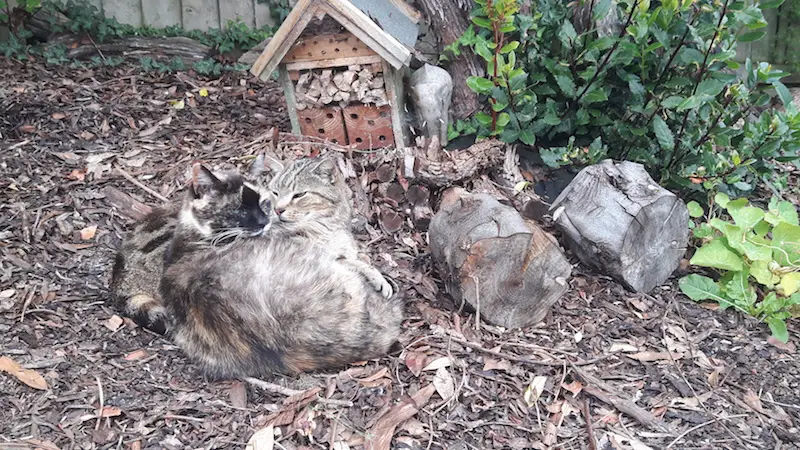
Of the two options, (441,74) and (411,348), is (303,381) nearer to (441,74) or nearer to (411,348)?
(411,348)

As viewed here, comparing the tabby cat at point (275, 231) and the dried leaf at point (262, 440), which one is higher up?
the tabby cat at point (275, 231)

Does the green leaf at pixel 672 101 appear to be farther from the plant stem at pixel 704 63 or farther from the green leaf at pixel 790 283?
the green leaf at pixel 790 283

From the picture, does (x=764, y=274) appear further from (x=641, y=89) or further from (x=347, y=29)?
(x=347, y=29)

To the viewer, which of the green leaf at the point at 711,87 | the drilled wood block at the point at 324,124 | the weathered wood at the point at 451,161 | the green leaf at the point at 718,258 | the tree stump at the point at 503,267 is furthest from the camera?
the drilled wood block at the point at 324,124

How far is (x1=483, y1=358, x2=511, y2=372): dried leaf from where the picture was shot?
328 cm

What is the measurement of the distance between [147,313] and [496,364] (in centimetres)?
198

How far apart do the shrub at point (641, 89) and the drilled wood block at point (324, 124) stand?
3.74ft

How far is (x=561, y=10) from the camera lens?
4738mm

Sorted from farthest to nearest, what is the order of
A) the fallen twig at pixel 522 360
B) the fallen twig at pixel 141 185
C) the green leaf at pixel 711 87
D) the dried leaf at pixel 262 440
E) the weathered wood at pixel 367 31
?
the fallen twig at pixel 141 185 < the weathered wood at pixel 367 31 < the green leaf at pixel 711 87 < the fallen twig at pixel 522 360 < the dried leaf at pixel 262 440

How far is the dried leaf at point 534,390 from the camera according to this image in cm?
312

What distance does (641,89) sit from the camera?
4.36 m

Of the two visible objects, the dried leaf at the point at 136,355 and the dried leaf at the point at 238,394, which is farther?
the dried leaf at the point at 136,355

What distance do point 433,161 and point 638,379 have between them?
Answer: 80.1 inches

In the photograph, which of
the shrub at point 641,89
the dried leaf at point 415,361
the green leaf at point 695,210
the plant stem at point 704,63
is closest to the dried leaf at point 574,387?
the dried leaf at point 415,361
